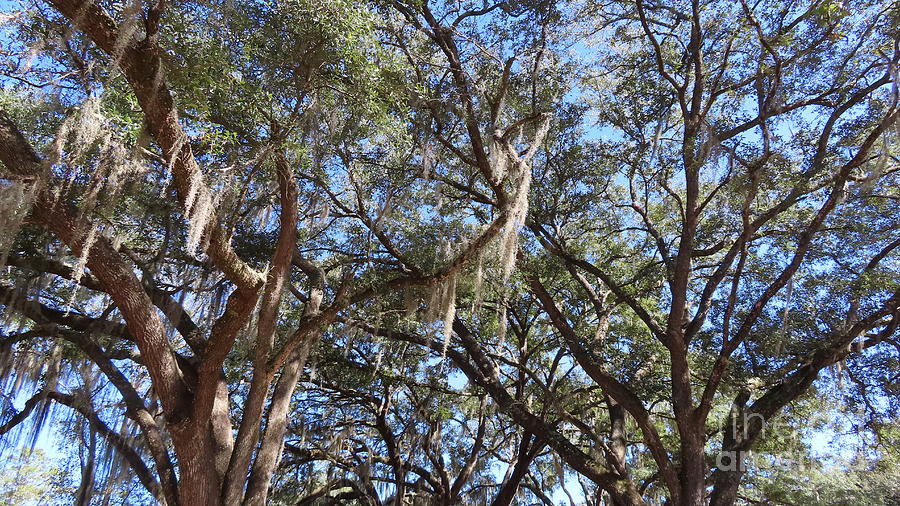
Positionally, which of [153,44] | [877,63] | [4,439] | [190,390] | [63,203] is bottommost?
[4,439]

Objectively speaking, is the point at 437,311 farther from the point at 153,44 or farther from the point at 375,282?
the point at 153,44

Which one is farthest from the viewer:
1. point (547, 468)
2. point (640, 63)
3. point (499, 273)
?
point (547, 468)

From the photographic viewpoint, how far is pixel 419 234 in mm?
7418

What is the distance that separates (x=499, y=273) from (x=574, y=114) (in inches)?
97.8

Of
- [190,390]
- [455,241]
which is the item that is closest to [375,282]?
[455,241]

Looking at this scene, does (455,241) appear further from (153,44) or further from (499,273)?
(153,44)

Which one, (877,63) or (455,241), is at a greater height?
(877,63)

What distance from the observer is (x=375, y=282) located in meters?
6.30

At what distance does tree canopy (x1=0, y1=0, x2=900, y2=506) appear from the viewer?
191 inches

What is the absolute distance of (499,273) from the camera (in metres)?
7.01

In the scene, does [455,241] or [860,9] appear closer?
[860,9]

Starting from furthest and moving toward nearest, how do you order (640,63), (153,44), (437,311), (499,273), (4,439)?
(640,63)
(499,273)
(4,439)
(437,311)
(153,44)

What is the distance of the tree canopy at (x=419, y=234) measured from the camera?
486 centimetres

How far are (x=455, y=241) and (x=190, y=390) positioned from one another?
3.17 meters
